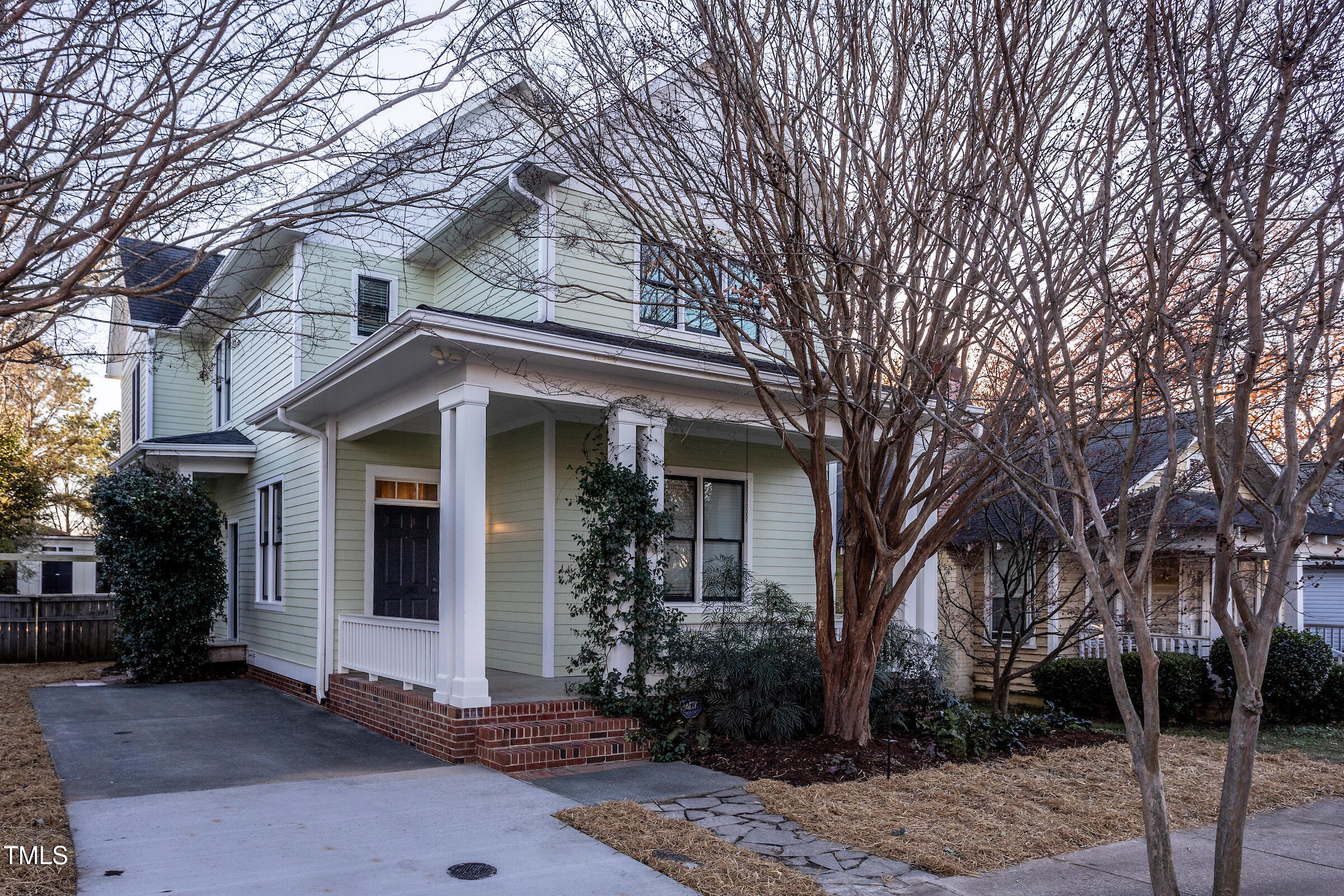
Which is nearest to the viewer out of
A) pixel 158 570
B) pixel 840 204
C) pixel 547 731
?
pixel 840 204

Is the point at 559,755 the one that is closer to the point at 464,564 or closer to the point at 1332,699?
the point at 464,564

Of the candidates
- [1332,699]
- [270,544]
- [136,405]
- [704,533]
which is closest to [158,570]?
[270,544]

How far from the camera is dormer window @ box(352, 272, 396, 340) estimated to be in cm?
1266

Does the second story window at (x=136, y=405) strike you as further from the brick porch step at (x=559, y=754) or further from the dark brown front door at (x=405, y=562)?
the brick porch step at (x=559, y=754)

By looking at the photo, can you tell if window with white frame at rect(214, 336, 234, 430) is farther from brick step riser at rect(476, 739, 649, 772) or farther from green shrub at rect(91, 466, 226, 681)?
brick step riser at rect(476, 739, 649, 772)

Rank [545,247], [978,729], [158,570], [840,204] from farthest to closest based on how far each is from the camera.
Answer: [158,570], [545,247], [978,729], [840,204]

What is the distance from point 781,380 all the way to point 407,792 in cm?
497

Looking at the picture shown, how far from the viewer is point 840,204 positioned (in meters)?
7.65

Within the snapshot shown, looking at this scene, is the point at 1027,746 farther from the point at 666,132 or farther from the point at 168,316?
the point at 168,316

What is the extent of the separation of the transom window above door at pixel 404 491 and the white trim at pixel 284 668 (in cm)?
223

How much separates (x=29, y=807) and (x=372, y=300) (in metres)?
8.00

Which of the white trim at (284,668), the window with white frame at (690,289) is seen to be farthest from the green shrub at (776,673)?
the white trim at (284,668)

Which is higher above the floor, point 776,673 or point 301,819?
point 776,673

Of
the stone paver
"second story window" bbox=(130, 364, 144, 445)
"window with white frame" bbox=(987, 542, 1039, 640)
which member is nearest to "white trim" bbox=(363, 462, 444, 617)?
the stone paver
